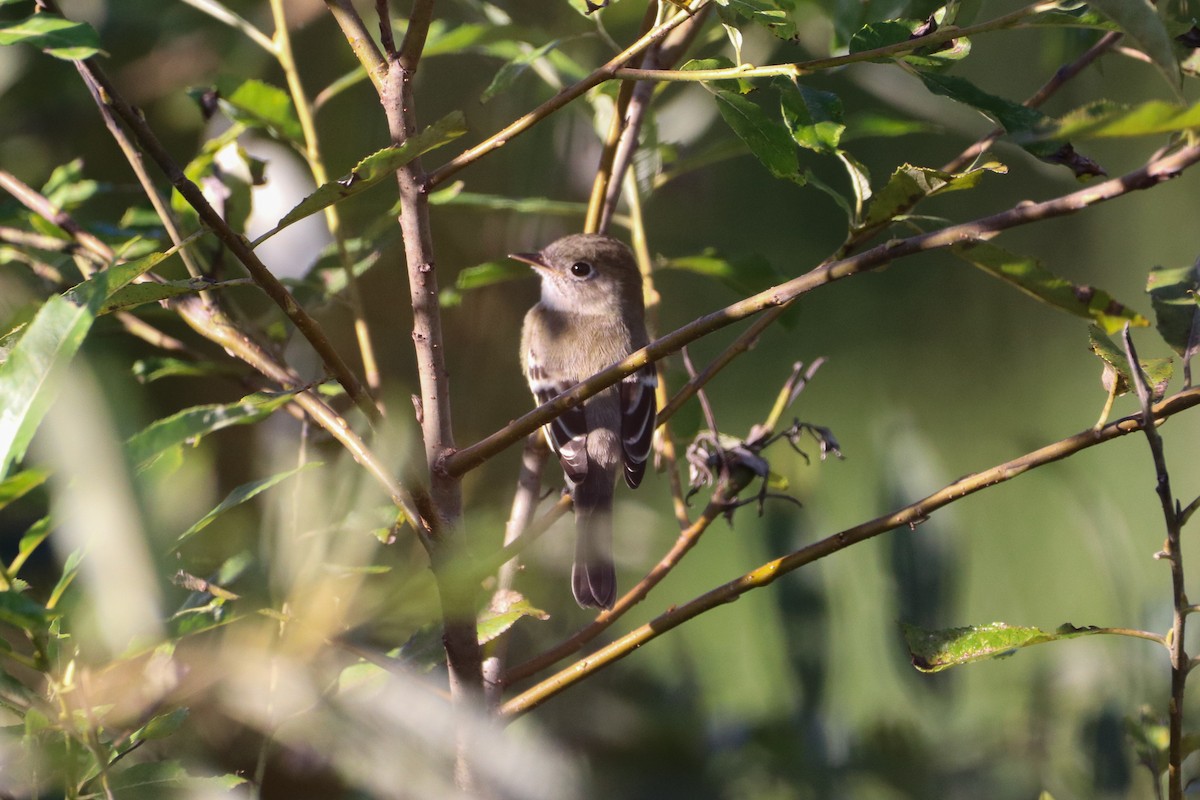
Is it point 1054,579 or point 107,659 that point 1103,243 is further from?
point 107,659

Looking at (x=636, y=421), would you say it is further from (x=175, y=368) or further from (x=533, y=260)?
(x=175, y=368)

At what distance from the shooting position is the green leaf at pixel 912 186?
2.37 feet

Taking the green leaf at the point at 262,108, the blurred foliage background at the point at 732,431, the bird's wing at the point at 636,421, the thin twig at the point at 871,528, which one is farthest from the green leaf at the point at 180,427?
the bird's wing at the point at 636,421

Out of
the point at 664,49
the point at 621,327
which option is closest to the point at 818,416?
the point at 621,327

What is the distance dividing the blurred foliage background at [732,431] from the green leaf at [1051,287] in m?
Answer: 0.36

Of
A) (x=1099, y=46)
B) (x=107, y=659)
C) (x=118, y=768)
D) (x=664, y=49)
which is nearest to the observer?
(x=107, y=659)

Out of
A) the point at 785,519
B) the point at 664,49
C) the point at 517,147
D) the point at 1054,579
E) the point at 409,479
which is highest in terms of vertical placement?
the point at 664,49

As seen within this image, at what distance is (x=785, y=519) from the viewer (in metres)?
1.76

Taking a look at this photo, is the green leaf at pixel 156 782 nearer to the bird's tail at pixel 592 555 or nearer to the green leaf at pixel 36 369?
the green leaf at pixel 36 369

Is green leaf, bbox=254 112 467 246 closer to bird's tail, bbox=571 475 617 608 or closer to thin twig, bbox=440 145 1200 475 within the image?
thin twig, bbox=440 145 1200 475

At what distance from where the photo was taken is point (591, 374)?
7.57ft

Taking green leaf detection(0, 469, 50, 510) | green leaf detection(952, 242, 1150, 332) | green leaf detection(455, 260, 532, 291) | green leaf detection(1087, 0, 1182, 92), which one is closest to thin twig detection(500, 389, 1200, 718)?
green leaf detection(952, 242, 1150, 332)

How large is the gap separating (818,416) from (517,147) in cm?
104

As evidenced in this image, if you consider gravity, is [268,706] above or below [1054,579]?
above
